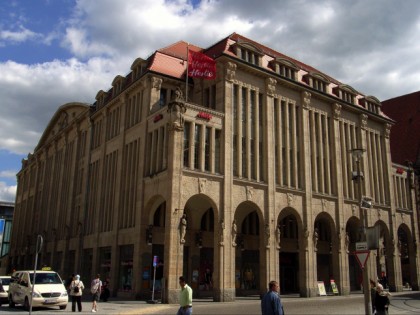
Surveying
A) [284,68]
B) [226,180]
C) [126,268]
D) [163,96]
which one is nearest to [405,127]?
[284,68]

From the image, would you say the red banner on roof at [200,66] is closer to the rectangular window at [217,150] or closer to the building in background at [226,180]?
the building in background at [226,180]

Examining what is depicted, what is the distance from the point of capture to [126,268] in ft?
112

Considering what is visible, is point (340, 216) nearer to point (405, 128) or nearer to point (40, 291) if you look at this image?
point (40, 291)

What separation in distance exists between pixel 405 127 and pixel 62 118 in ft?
165

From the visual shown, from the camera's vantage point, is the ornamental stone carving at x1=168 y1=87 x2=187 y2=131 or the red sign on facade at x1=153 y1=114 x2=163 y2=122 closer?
the ornamental stone carving at x1=168 y1=87 x2=187 y2=131

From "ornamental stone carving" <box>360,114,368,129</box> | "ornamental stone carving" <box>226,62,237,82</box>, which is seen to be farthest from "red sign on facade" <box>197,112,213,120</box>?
"ornamental stone carving" <box>360,114,368,129</box>

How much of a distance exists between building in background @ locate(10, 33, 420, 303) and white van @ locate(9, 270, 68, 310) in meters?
7.32

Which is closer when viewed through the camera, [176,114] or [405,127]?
[176,114]

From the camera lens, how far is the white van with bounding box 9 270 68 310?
21.2 metres

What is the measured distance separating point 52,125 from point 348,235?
1625 inches

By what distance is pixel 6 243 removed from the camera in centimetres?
7650

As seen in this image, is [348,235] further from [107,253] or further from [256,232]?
[107,253]

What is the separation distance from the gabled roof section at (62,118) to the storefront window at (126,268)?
1880 cm

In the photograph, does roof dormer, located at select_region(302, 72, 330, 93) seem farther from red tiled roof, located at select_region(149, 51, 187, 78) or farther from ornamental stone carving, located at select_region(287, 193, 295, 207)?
red tiled roof, located at select_region(149, 51, 187, 78)
